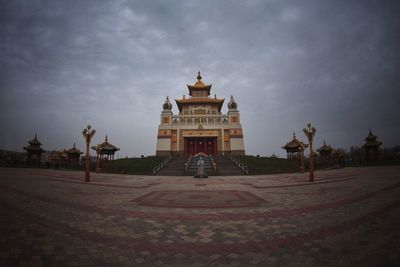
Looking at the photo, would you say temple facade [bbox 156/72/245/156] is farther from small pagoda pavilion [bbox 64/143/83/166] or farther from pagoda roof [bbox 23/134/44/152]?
pagoda roof [bbox 23/134/44/152]

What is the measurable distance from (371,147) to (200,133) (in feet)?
113

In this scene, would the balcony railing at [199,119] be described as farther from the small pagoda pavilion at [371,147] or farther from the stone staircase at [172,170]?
the small pagoda pavilion at [371,147]

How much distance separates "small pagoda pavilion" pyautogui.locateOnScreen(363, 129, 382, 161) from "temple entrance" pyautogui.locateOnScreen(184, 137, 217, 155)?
3022 cm

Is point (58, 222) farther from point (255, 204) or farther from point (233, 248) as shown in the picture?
point (255, 204)

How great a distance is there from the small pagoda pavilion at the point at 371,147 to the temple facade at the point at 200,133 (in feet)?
78.4

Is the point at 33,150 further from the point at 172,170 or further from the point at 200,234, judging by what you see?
the point at 200,234

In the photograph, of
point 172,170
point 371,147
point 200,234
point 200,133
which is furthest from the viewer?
point 200,133

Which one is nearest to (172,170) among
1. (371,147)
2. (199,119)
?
(199,119)

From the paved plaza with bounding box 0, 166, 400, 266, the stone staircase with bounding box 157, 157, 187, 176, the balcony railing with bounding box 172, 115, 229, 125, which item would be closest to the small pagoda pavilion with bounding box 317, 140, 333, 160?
the balcony railing with bounding box 172, 115, 229, 125

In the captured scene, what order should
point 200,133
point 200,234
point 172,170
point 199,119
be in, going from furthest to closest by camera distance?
point 199,119 < point 200,133 < point 172,170 < point 200,234

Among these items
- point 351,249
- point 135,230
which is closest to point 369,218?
point 351,249

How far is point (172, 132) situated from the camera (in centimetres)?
4606

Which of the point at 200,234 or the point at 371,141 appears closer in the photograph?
the point at 200,234

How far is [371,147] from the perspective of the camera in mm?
37750
